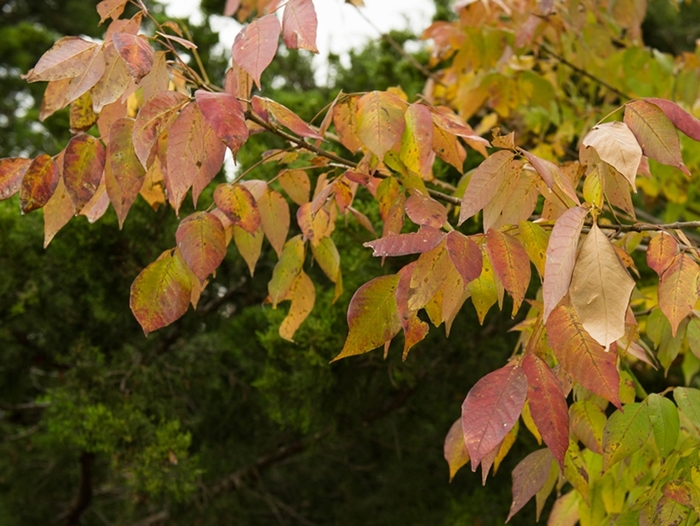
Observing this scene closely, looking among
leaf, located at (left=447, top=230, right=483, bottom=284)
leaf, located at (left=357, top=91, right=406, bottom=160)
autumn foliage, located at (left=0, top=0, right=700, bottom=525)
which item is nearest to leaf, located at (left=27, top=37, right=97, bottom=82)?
autumn foliage, located at (left=0, top=0, right=700, bottom=525)

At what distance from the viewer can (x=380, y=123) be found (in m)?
0.69

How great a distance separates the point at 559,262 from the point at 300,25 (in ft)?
1.11

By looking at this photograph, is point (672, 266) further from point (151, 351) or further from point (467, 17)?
point (151, 351)

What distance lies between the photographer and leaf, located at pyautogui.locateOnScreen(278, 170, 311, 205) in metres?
0.91

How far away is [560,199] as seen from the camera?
670 millimetres

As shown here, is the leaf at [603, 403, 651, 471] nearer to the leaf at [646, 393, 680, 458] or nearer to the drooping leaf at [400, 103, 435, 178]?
the leaf at [646, 393, 680, 458]

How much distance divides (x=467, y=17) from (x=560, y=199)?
923 millimetres

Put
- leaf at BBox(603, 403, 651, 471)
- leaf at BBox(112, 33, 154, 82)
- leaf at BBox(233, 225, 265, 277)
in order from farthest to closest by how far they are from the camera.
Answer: leaf at BBox(233, 225, 265, 277)
leaf at BBox(603, 403, 651, 471)
leaf at BBox(112, 33, 154, 82)

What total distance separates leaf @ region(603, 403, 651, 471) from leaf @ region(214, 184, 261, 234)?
1.38 ft

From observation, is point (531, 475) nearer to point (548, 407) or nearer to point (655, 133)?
point (548, 407)

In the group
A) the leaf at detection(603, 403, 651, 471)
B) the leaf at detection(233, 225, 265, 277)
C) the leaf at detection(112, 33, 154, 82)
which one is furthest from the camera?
the leaf at detection(233, 225, 265, 277)

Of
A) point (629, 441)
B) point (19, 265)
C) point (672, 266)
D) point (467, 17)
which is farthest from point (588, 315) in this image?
point (19, 265)

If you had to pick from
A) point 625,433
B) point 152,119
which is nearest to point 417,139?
point 152,119

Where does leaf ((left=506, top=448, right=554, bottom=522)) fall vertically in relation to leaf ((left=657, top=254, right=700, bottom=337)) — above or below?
below
